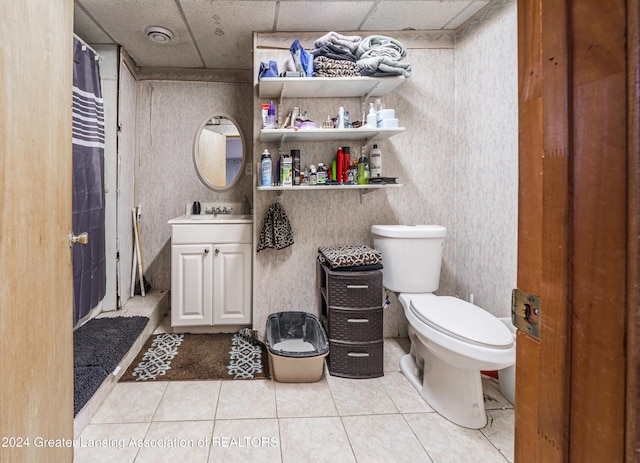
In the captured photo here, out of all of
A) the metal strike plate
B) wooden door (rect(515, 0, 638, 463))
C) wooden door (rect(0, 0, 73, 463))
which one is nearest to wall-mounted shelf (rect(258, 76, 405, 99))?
wooden door (rect(0, 0, 73, 463))

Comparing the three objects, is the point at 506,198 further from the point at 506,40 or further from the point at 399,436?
the point at 399,436

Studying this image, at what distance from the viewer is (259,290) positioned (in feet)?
7.94

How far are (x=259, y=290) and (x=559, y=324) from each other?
217 centimetres

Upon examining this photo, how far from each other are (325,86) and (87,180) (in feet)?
5.37

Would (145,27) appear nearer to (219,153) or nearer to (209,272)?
(219,153)

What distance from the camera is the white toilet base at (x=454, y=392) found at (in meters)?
1.56

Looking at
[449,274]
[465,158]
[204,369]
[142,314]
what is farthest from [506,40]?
[142,314]

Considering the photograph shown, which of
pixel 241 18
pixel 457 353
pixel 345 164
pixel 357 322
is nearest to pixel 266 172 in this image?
pixel 345 164

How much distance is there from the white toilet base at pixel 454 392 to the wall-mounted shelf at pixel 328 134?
4.37 ft

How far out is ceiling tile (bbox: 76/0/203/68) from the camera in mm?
2035

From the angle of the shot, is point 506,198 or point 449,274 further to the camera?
point 449,274

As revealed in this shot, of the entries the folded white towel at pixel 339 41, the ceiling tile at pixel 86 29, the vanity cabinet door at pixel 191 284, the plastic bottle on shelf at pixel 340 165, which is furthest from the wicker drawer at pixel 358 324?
the ceiling tile at pixel 86 29

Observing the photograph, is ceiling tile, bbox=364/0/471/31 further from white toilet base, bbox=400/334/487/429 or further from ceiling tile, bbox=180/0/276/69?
white toilet base, bbox=400/334/487/429

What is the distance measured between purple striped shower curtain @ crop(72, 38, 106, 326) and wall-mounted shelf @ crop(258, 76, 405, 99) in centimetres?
109
